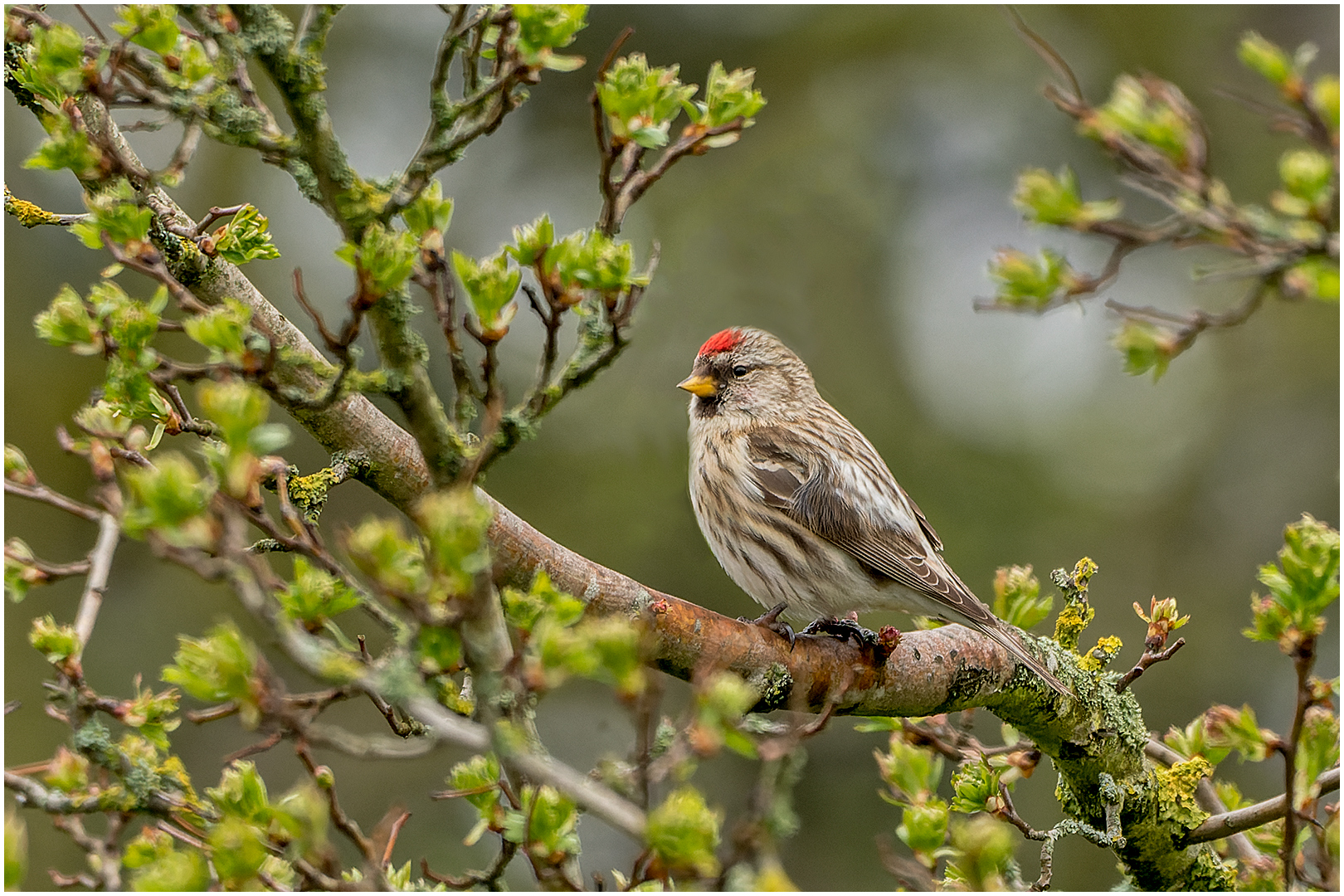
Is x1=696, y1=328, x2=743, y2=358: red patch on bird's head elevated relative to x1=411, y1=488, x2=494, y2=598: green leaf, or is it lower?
elevated

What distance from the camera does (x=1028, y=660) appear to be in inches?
142

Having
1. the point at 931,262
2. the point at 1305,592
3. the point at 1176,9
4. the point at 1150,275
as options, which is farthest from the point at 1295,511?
the point at 1305,592

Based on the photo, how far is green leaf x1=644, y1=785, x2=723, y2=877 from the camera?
1.60 m

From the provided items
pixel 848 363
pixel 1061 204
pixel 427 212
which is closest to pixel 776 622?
→ pixel 427 212

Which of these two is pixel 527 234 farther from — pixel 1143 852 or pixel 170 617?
pixel 170 617

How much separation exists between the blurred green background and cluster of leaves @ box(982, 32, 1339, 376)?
20.9 ft

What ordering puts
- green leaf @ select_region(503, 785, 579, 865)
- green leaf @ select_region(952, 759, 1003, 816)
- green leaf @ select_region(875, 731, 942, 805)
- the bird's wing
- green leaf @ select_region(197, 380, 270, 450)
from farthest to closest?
the bird's wing
green leaf @ select_region(952, 759, 1003, 816)
green leaf @ select_region(875, 731, 942, 805)
green leaf @ select_region(503, 785, 579, 865)
green leaf @ select_region(197, 380, 270, 450)

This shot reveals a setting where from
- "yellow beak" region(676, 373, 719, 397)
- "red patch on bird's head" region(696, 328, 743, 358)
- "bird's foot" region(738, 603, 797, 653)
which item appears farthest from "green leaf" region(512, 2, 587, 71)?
"red patch on bird's head" region(696, 328, 743, 358)

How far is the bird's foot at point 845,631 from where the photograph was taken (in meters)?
3.65

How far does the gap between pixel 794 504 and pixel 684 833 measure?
10.8 ft

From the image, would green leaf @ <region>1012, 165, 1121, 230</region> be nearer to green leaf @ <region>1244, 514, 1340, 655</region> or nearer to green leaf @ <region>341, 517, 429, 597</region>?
green leaf @ <region>1244, 514, 1340, 655</region>

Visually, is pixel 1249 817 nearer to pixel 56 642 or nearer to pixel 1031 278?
pixel 1031 278

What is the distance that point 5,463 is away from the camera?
2.30 meters

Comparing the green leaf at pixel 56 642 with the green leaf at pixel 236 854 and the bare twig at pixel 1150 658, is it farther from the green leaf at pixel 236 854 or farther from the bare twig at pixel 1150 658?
the bare twig at pixel 1150 658
